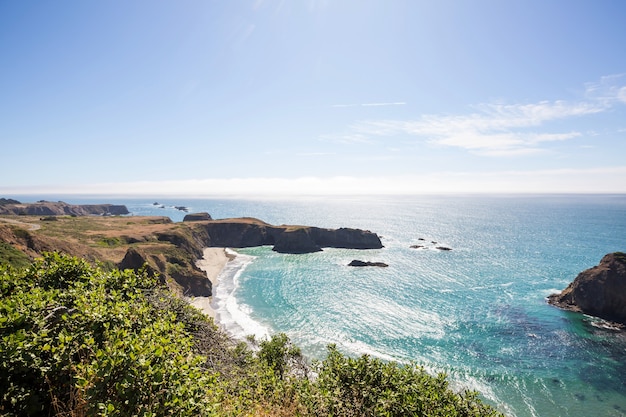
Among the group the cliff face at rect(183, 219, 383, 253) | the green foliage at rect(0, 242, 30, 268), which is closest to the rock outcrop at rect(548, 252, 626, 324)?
the cliff face at rect(183, 219, 383, 253)

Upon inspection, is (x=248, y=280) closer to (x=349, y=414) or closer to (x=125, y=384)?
(x=349, y=414)

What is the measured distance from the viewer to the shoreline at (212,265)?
→ 2695 inches

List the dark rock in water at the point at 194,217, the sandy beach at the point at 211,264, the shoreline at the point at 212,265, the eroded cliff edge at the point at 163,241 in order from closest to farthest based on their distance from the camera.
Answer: the eroded cliff edge at the point at 163,241
the shoreline at the point at 212,265
the sandy beach at the point at 211,264
the dark rock in water at the point at 194,217

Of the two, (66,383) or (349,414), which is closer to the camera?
(66,383)

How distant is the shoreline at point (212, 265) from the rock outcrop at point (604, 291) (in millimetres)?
81653

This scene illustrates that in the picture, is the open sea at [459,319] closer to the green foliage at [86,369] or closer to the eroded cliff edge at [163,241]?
the eroded cliff edge at [163,241]

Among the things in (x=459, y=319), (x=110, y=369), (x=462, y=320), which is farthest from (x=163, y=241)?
(x=110, y=369)

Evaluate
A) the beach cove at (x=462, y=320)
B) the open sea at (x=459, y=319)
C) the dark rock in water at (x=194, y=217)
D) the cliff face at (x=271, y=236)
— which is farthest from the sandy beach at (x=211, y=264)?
the dark rock in water at (x=194, y=217)

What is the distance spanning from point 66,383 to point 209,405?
3.99 m

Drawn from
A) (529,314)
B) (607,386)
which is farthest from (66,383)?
(529,314)

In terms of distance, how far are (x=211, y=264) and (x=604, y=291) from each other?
356 feet

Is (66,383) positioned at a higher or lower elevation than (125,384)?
lower

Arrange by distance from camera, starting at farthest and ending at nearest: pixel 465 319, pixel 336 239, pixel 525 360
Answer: pixel 336 239 < pixel 465 319 < pixel 525 360

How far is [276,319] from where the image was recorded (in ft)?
202
